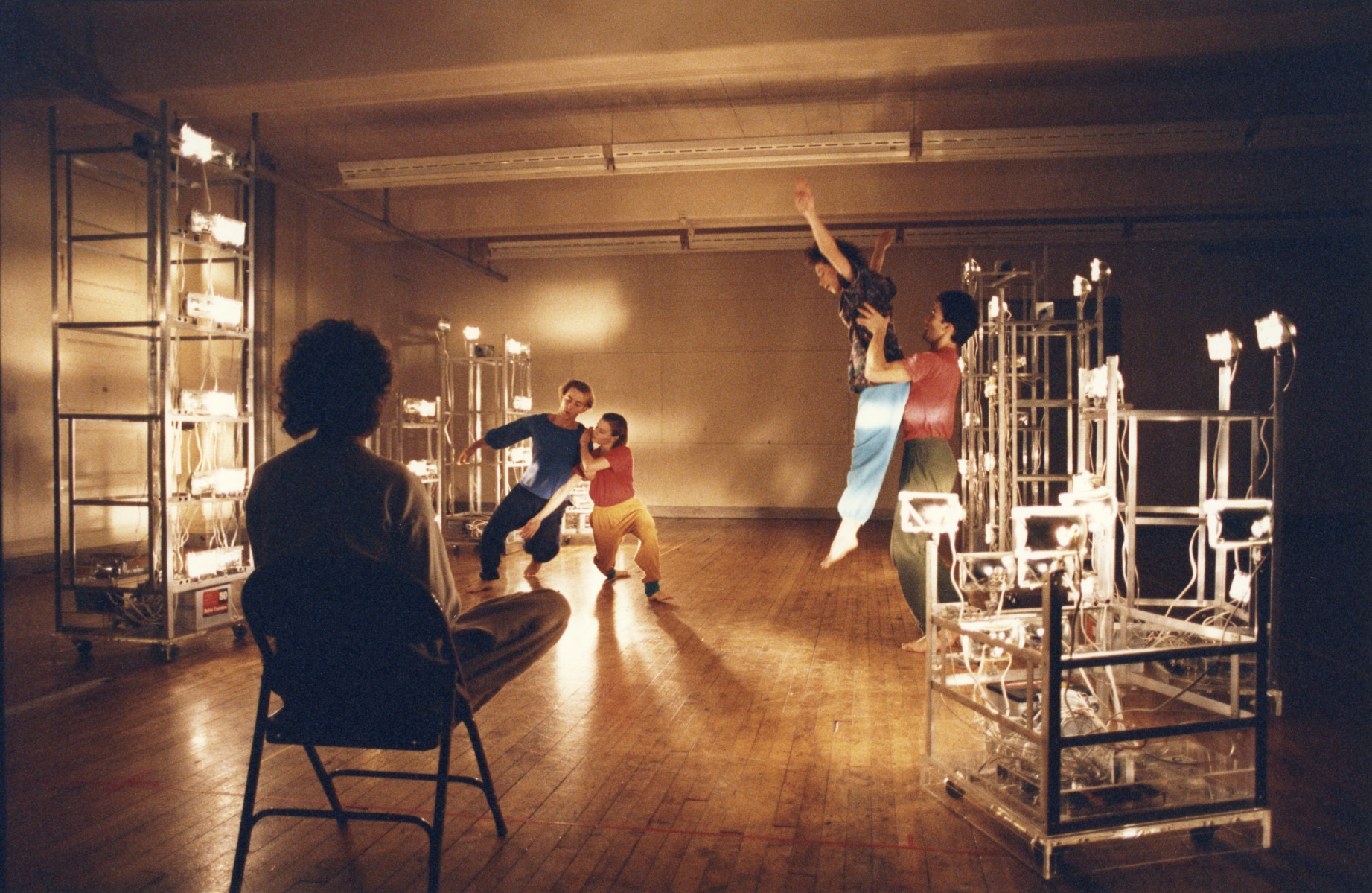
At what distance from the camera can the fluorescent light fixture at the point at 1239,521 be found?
249 cm

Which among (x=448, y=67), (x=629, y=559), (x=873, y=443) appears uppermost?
(x=448, y=67)

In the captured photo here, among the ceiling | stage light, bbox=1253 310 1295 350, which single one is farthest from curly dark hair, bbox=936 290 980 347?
the ceiling

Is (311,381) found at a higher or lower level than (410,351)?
lower

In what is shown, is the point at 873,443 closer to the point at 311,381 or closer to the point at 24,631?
the point at 311,381

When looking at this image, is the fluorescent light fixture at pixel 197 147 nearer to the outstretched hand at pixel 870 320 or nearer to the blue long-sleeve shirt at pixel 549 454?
the blue long-sleeve shirt at pixel 549 454

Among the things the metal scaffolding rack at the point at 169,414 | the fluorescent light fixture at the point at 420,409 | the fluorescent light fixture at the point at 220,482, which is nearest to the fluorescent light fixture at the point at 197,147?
the metal scaffolding rack at the point at 169,414

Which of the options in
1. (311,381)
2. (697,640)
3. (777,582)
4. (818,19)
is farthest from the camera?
(777,582)

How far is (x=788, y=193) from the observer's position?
9.27 metres

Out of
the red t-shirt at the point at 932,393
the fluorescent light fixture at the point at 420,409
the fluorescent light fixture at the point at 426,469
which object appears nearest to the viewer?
the red t-shirt at the point at 932,393

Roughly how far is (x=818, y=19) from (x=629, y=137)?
10.2 feet

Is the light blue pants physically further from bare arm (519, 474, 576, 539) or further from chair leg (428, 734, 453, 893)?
bare arm (519, 474, 576, 539)

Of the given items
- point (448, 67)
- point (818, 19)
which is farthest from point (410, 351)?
point (818, 19)

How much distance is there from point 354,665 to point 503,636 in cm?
37

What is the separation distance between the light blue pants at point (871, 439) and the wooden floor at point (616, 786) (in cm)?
86
